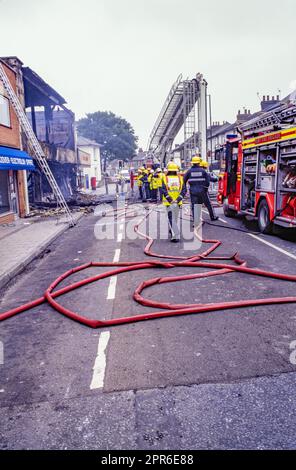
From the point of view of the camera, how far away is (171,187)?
33.0 feet

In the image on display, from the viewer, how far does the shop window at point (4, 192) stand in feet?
52.3

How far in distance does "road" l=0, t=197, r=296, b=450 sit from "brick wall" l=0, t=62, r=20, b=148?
1108 cm

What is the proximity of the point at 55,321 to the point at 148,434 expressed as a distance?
261 centimetres

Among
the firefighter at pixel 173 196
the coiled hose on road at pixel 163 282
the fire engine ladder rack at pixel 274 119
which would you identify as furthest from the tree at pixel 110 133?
the coiled hose on road at pixel 163 282

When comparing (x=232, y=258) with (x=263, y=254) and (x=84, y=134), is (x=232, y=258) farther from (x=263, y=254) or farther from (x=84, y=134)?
(x=84, y=134)

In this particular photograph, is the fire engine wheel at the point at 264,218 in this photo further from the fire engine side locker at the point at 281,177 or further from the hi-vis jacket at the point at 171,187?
the hi-vis jacket at the point at 171,187

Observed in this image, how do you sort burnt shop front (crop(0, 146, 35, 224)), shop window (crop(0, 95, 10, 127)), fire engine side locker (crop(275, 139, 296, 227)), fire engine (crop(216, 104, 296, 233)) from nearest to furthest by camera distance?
fire engine side locker (crop(275, 139, 296, 227)), fire engine (crop(216, 104, 296, 233)), burnt shop front (crop(0, 146, 35, 224)), shop window (crop(0, 95, 10, 127))

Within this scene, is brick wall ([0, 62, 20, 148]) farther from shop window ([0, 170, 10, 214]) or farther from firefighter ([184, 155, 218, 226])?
firefighter ([184, 155, 218, 226])

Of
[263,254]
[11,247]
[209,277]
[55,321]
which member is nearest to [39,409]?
[55,321]

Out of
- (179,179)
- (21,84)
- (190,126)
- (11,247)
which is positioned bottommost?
(11,247)

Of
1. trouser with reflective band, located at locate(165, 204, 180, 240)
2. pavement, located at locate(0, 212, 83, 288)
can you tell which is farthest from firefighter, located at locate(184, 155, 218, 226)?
pavement, located at locate(0, 212, 83, 288)

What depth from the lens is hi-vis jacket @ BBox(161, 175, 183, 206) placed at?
9977mm

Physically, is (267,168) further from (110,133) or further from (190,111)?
(110,133)
